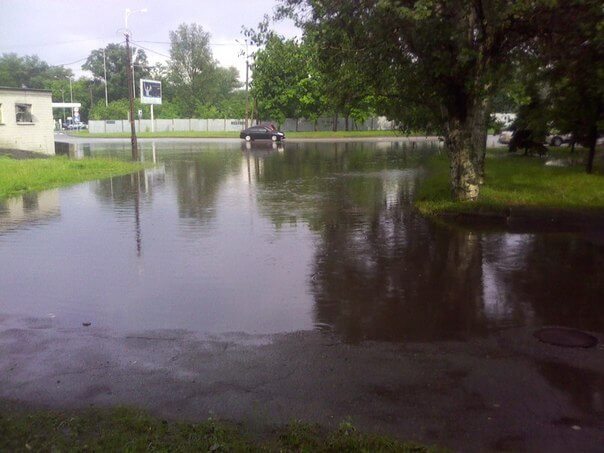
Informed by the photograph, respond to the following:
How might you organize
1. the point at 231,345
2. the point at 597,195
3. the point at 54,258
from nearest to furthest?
the point at 231,345
the point at 54,258
the point at 597,195

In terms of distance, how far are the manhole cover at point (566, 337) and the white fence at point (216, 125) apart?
187 ft

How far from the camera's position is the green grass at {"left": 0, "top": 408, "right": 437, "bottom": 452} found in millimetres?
3773

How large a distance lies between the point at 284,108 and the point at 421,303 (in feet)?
184

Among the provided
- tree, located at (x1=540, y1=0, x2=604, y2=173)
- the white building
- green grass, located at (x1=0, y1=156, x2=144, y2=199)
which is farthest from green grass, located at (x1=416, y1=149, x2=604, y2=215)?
the white building

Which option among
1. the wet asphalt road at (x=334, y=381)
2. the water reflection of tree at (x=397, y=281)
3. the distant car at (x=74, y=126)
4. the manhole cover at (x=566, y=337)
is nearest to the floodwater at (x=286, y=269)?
the water reflection of tree at (x=397, y=281)

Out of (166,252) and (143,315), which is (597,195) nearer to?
(166,252)

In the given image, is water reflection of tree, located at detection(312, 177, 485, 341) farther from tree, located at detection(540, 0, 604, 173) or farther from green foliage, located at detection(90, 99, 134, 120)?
green foliage, located at detection(90, 99, 134, 120)

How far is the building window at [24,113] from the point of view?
102 feet

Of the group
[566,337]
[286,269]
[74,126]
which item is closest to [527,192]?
[286,269]

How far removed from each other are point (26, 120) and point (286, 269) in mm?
27550

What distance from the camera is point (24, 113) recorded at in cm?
3138

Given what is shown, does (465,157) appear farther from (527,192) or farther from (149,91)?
(149,91)

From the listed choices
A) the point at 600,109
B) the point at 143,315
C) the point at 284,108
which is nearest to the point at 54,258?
the point at 143,315

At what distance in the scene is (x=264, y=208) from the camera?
14.3 m
